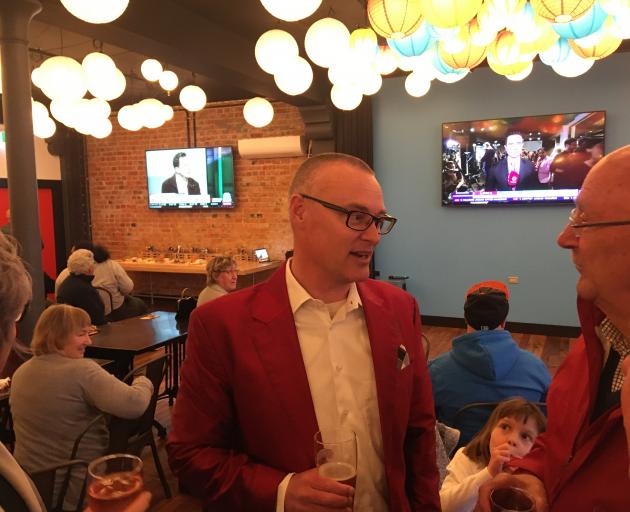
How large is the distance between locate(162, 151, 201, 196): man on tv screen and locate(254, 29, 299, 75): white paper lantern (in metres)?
5.70

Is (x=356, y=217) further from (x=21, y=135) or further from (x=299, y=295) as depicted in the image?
(x=21, y=135)

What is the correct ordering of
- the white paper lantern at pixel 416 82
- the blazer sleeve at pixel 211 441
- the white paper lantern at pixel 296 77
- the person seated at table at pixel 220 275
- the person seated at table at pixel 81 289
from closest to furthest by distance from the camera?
1. the blazer sleeve at pixel 211 441
2. the white paper lantern at pixel 296 77
3. the white paper lantern at pixel 416 82
4. the person seated at table at pixel 220 275
5. the person seated at table at pixel 81 289

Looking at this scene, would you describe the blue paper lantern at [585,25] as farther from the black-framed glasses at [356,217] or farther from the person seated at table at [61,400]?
the person seated at table at [61,400]

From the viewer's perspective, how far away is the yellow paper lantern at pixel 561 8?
2252 mm

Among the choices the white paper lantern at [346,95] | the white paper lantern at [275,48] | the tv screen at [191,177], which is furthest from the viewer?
the tv screen at [191,177]

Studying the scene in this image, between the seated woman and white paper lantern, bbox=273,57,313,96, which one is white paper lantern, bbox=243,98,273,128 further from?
the seated woman

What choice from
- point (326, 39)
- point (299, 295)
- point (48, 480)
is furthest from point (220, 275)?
point (299, 295)

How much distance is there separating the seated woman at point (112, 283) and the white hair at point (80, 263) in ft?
3.23

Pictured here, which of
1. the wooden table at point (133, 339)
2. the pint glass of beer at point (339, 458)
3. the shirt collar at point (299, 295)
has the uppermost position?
the shirt collar at point (299, 295)

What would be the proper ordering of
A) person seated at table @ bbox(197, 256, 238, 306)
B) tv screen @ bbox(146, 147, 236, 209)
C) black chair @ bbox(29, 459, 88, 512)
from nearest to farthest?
black chair @ bbox(29, 459, 88, 512)
person seated at table @ bbox(197, 256, 238, 306)
tv screen @ bbox(146, 147, 236, 209)

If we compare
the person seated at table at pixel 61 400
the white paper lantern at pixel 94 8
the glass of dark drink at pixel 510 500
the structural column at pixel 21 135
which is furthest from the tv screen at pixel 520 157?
the glass of dark drink at pixel 510 500

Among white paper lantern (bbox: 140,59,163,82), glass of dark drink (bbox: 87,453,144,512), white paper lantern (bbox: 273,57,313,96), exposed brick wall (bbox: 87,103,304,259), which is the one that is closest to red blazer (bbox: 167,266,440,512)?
glass of dark drink (bbox: 87,453,144,512)

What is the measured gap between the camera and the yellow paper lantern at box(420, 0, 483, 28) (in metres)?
2.31

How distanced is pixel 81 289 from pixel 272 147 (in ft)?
12.6
